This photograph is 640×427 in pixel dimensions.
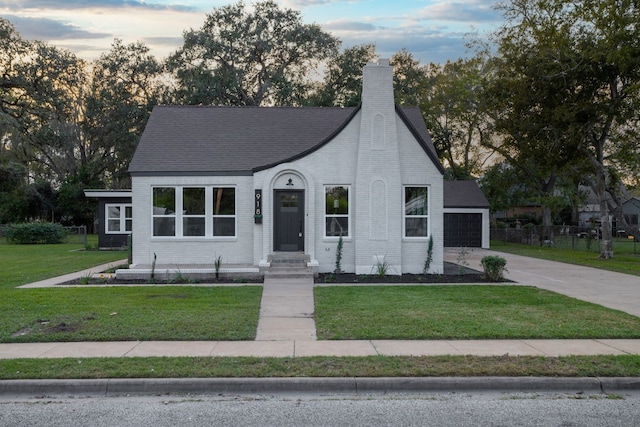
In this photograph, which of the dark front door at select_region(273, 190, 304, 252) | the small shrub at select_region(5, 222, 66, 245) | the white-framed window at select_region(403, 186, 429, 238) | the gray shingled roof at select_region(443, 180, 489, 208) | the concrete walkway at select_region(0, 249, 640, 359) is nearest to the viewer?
the concrete walkway at select_region(0, 249, 640, 359)

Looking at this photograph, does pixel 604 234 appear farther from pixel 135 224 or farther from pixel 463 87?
pixel 135 224

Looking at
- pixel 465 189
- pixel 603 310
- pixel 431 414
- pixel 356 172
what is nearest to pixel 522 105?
pixel 465 189

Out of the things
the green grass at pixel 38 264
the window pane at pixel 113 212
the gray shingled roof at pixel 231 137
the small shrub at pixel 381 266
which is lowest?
the green grass at pixel 38 264

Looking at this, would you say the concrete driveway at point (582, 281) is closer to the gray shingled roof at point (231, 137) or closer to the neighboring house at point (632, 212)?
the gray shingled roof at point (231, 137)

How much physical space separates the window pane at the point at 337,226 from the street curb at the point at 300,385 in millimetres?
11272

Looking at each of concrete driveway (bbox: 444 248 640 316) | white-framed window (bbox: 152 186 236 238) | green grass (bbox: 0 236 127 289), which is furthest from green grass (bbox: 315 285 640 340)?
green grass (bbox: 0 236 127 289)

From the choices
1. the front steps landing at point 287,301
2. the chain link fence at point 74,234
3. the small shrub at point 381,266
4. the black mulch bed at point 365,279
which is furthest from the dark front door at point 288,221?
the chain link fence at point 74,234

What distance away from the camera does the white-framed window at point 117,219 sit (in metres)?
30.9

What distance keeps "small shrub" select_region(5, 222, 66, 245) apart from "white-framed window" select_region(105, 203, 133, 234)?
335 inches

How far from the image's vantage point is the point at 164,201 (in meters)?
19.0

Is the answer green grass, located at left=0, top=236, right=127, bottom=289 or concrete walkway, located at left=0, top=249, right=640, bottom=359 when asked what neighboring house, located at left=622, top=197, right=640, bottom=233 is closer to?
green grass, located at left=0, top=236, right=127, bottom=289

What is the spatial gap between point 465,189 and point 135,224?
2218 cm

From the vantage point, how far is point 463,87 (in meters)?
39.2

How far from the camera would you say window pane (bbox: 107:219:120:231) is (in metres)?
31.1
